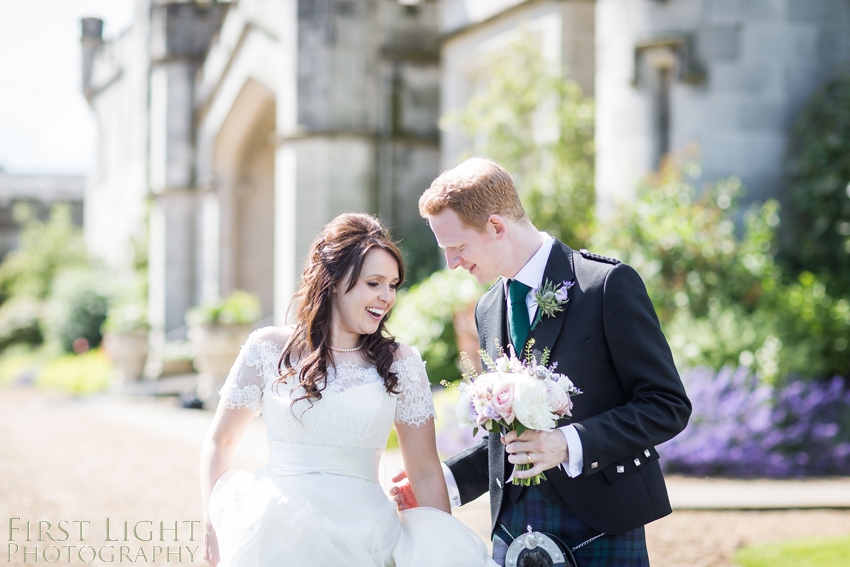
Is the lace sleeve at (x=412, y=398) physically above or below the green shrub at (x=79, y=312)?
above

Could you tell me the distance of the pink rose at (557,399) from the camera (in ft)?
7.46

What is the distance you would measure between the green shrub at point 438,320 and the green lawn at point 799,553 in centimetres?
540

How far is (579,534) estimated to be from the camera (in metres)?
2.51

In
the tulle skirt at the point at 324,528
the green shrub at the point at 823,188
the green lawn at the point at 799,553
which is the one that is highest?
the green shrub at the point at 823,188

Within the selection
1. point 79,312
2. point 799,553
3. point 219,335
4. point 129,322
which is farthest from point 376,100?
point 79,312

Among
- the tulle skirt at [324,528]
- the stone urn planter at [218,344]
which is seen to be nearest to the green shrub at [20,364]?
the stone urn planter at [218,344]

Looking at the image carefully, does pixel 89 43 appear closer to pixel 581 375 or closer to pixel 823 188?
pixel 823 188

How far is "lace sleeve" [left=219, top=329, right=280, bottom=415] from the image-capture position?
2.95 m

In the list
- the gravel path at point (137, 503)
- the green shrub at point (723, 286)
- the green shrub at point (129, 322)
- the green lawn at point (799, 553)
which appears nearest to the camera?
the green lawn at point (799, 553)

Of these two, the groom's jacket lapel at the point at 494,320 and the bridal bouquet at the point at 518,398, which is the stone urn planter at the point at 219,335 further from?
the bridal bouquet at the point at 518,398

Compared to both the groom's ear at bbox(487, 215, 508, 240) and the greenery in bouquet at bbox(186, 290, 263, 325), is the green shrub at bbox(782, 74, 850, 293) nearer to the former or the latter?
the groom's ear at bbox(487, 215, 508, 240)

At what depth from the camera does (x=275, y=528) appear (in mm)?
2715

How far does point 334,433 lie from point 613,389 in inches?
38.2

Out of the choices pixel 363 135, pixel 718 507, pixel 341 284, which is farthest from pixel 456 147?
pixel 341 284
